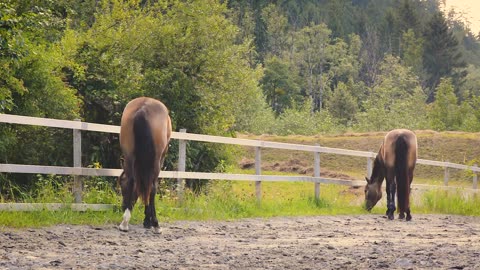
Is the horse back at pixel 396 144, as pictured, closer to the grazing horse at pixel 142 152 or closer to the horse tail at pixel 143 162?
the grazing horse at pixel 142 152

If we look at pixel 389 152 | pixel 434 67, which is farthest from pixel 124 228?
pixel 434 67

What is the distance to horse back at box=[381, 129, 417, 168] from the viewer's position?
14773 millimetres

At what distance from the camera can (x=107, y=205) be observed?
429 inches

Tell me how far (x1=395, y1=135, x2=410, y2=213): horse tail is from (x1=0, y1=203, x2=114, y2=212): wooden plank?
243 inches

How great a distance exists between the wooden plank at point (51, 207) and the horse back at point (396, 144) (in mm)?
6317

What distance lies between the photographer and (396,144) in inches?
583

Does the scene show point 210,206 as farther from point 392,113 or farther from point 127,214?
point 392,113

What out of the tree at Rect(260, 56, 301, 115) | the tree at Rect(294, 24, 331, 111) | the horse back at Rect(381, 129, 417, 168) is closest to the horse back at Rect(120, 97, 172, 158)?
the horse back at Rect(381, 129, 417, 168)

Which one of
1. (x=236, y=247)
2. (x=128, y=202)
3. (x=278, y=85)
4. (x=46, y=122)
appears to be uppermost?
(x=278, y=85)

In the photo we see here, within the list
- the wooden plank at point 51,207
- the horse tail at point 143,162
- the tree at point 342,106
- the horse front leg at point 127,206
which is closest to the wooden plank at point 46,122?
the wooden plank at point 51,207

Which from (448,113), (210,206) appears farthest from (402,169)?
(448,113)

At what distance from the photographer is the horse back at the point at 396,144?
1477 centimetres

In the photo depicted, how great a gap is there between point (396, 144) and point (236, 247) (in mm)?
6990

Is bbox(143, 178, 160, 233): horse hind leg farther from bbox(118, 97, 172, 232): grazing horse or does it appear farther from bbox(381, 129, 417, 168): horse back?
bbox(381, 129, 417, 168): horse back
